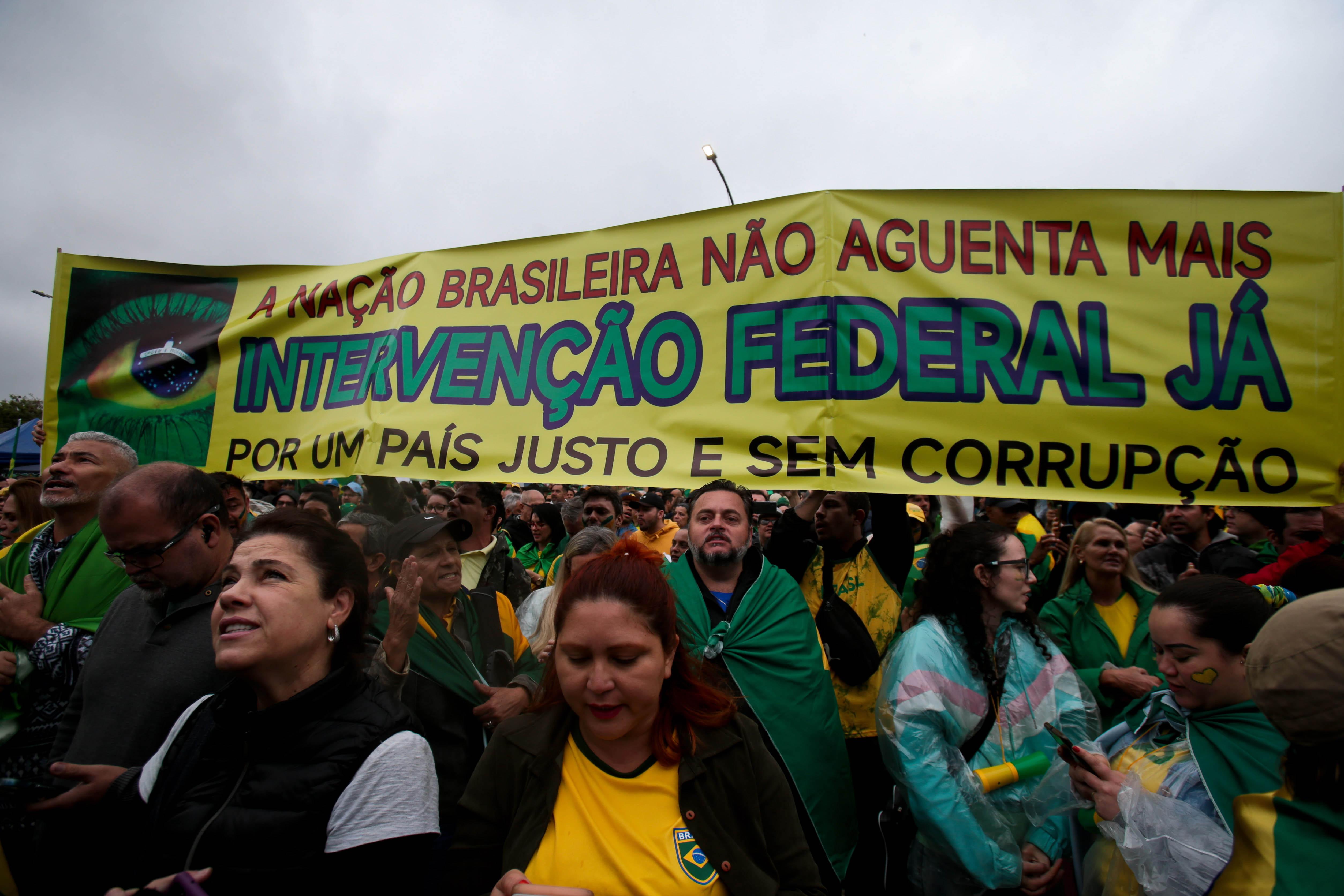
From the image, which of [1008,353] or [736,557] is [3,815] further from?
[1008,353]

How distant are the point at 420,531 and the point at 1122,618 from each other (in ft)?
10.8

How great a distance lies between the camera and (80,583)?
8.93ft

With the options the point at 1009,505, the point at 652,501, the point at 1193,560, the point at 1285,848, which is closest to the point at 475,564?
the point at 652,501

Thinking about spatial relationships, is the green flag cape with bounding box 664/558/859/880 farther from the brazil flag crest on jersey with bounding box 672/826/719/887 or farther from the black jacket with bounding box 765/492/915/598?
the brazil flag crest on jersey with bounding box 672/826/719/887

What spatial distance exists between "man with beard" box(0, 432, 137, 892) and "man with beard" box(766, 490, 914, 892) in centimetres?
277

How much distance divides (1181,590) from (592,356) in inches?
87.5

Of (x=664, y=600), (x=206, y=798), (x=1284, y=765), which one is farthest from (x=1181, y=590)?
(x=206, y=798)

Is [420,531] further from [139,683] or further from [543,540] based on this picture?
[543,540]

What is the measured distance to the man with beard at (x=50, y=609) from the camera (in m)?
2.44

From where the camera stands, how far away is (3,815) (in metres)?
2.44

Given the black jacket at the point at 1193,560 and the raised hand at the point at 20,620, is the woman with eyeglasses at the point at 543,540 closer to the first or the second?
the raised hand at the point at 20,620

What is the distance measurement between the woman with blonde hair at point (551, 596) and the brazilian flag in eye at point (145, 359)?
1.76 meters

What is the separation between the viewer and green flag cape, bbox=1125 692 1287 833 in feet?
5.98

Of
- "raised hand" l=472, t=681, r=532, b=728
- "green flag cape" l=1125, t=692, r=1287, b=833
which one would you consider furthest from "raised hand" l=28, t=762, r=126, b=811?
"green flag cape" l=1125, t=692, r=1287, b=833
